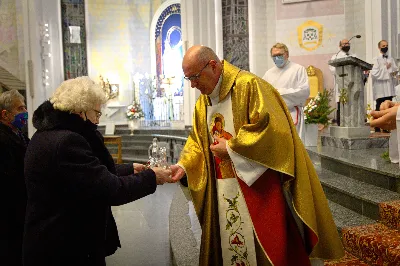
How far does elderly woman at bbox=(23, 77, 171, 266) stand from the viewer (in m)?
2.28

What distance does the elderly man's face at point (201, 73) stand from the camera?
9.09 ft

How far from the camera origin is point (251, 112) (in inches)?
→ 109

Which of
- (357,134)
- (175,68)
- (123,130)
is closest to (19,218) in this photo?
(357,134)

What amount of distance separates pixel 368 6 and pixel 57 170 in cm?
1136

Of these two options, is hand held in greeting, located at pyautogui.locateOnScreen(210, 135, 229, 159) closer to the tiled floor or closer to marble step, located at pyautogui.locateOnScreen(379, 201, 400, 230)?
marble step, located at pyautogui.locateOnScreen(379, 201, 400, 230)

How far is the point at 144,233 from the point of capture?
18.2ft

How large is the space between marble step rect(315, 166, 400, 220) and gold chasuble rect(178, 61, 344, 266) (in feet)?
4.35

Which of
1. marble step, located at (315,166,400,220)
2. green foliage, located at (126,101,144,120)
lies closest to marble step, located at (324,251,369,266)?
marble step, located at (315,166,400,220)

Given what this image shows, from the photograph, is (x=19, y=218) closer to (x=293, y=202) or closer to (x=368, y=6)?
(x=293, y=202)

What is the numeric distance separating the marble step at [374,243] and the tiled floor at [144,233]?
67.2 inches

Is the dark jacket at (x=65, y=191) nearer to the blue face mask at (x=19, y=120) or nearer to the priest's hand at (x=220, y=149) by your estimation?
the priest's hand at (x=220, y=149)

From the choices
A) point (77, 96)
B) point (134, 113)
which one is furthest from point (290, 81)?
point (134, 113)

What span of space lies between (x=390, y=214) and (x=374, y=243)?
1.41 ft

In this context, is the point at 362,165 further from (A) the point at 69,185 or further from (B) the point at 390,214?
(A) the point at 69,185
